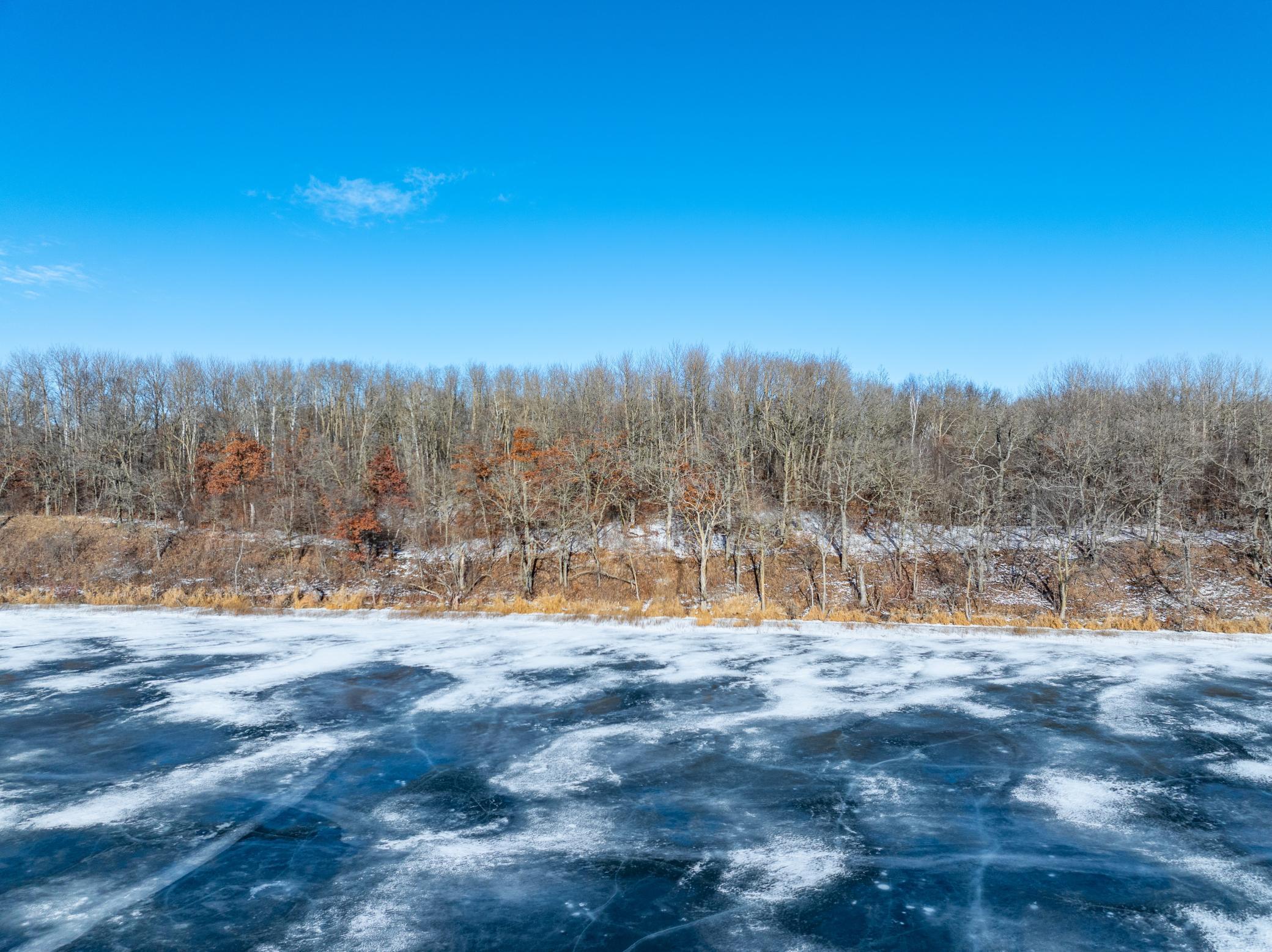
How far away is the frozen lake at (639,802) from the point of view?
4.32 m

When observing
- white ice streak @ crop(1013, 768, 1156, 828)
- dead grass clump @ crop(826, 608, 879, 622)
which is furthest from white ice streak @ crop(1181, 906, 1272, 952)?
dead grass clump @ crop(826, 608, 879, 622)

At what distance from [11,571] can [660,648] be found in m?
33.5

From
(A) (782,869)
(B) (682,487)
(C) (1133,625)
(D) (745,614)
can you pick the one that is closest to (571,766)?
(A) (782,869)

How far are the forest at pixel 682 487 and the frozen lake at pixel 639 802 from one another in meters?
13.7

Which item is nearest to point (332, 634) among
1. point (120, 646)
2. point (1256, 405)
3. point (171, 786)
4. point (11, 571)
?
point (120, 646)

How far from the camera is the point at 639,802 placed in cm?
597

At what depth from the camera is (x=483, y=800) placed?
19.7ft

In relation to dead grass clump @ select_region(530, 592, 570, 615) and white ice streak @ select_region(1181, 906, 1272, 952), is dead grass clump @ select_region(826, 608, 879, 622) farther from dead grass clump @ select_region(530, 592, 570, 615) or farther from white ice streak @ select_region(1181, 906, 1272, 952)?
white ice streak @ select_region(1181, 906, 1272, 952)

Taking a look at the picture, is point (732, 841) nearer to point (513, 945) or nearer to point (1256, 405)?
point (513, 945)

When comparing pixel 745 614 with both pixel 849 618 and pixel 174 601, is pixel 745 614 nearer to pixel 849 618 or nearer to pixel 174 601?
pixel 849 618

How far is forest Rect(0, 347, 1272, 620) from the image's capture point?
28.0 meters

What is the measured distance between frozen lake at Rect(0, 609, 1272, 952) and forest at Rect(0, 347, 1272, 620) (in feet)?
44.9

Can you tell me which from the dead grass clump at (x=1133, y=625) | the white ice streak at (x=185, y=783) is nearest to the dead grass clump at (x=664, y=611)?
the white ice streak at (x=185, y=783)

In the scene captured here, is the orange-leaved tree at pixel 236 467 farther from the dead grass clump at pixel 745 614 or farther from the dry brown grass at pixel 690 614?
the dead grass clump at pixel 745 614
